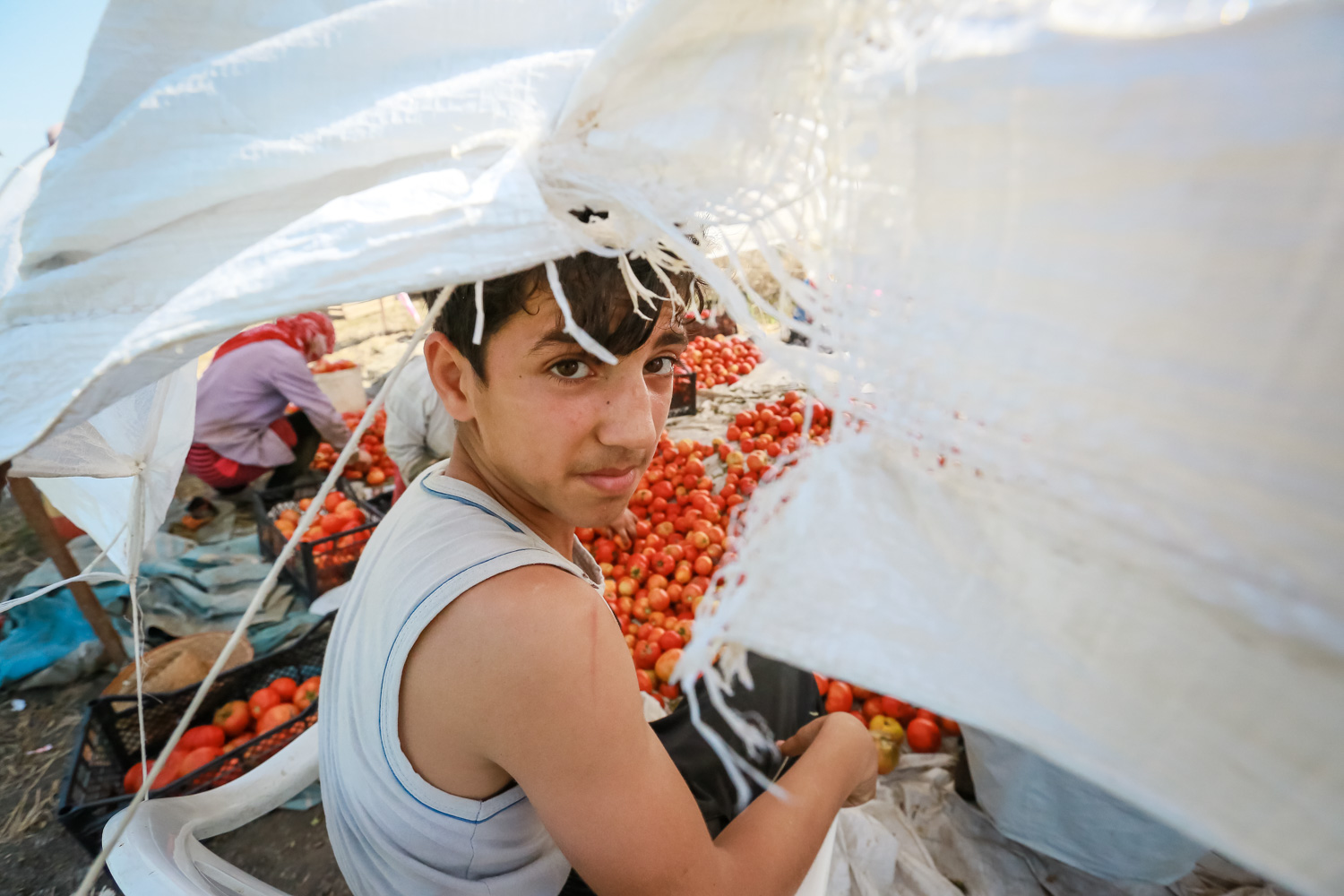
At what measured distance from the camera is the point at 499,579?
76 centimetres

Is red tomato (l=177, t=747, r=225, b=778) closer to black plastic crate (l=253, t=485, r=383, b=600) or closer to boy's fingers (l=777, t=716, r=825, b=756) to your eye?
black plastic crate (l=253, t=485, r=383, b=600)

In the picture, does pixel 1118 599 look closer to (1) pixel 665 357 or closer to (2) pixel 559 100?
(2) pixel 559 100

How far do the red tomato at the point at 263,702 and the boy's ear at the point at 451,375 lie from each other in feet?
7.05

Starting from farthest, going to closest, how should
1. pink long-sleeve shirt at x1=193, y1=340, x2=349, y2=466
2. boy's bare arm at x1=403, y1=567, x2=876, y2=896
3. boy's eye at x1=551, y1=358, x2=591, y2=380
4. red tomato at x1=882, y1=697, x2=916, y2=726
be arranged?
1. pink long-sleeve shirt at x1=193, y1=340, x2=349, y2=466
2. red tomato at x1=882, y1=697, x2=916, y2=726
3. boy's eye at x1=551, y1=358, x2=591, y2=380
4. boy's bare arm at x1=403, y1=567, x2=876, y2=896

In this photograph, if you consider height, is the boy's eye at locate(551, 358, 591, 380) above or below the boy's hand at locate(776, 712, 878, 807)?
above

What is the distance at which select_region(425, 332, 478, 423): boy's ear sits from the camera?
92 cm

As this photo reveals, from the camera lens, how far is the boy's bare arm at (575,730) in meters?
0.71

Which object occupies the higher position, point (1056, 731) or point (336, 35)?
point (336, 35)

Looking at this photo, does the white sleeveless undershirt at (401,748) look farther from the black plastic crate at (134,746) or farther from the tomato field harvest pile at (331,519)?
the tomato field harvest pile at (331,519)

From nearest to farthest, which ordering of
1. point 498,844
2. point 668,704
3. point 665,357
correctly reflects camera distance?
point 498,844 < point 665,357 < point 668,704

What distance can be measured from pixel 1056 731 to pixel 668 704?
2.25m

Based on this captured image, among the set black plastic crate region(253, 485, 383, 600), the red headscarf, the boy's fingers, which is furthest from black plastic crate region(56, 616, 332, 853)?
the red headscarf

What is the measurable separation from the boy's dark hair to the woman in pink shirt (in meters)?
3.33

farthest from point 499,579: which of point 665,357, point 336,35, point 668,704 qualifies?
point 668,704
